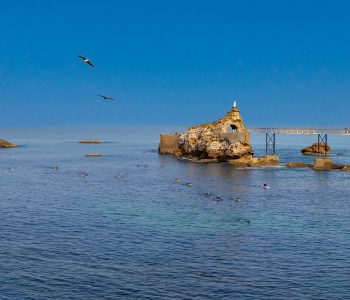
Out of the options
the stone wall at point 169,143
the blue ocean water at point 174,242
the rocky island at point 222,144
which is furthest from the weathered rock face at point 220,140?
the blue ocean water at point 174,242

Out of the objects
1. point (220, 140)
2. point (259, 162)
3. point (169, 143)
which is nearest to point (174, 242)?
point (259, 162)

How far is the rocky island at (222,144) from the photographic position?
144 metres

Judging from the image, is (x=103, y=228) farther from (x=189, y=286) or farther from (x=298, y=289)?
(x=298, y=289)

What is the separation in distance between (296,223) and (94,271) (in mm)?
27481

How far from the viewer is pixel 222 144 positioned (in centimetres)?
14888

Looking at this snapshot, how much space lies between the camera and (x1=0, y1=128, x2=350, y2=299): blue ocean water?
37625 mm

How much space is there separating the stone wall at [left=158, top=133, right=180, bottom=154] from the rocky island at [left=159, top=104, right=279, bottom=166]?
13470 millimetres

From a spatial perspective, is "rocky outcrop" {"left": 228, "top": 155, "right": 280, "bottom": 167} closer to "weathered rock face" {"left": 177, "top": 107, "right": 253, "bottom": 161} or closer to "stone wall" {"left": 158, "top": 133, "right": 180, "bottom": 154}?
"weathered rock face" {"left": 177, "top": 107, "right": 253, "bottom": 161}

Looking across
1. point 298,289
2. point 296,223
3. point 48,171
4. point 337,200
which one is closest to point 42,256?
point 298,289

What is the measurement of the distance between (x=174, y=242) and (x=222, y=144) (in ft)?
329

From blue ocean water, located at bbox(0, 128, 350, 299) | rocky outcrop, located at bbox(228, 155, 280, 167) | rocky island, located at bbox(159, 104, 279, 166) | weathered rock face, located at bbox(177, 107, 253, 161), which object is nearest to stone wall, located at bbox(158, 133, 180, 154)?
rocky island, located at bbox(159, 104, 279, 166)

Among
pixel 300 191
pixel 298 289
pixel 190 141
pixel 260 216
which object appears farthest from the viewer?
pixel 190 141

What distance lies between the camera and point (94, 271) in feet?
135

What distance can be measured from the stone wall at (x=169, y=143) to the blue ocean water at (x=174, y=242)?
93.9 meters
